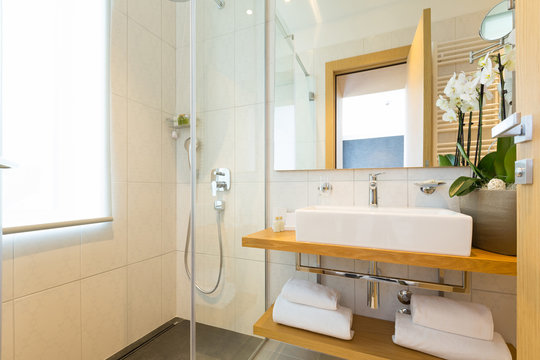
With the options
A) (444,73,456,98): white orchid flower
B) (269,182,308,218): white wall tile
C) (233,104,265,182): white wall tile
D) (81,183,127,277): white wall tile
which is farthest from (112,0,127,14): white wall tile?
(444,73,456,98): white orchid flower

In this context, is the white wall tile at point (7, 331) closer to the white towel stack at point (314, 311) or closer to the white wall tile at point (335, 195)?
the white towel stack at point (314, 311)

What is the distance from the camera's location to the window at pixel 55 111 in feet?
3.15

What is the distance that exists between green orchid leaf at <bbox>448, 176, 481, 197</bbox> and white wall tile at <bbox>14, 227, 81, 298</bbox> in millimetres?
1719

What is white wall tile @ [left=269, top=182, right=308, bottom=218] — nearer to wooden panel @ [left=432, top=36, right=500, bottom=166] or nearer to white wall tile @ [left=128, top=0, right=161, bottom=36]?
wooden panel @ [left=432, top=36, right=500, bottom=166]

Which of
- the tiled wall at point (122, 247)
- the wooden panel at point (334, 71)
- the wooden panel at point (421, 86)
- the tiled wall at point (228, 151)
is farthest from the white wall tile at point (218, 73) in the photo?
the wooden panel at point (421, 86)

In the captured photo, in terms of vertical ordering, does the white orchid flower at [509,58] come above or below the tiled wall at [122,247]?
above

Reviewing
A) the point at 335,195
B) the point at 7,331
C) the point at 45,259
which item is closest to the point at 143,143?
the point at 45,259

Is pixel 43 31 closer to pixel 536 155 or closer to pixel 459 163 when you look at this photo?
pixel 536 155

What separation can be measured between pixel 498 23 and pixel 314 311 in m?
1.54

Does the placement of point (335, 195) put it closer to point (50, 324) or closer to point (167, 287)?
point (167, 287)

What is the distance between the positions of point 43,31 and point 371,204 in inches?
67.5

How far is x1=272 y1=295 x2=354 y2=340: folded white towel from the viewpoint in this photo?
3.42ft

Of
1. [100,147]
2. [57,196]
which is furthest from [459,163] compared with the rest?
[57,196]

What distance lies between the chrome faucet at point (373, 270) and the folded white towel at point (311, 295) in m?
0.16
